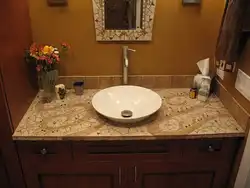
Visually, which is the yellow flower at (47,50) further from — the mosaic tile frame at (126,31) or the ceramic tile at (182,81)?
the ceramic tile at (182,81)

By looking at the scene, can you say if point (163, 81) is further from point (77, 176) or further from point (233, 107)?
point (77, 176)

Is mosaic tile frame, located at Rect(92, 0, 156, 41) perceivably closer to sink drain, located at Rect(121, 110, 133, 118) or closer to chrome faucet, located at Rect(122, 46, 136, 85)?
chrome faucet, located at Rect(122, 46, 136, 85)

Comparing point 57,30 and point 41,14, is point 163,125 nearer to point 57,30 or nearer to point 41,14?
point 57,30

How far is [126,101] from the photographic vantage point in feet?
4.93

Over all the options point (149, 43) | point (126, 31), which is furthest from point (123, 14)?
point (149, 43)

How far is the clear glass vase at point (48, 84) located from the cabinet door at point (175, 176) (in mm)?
683

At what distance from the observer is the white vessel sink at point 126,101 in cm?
137

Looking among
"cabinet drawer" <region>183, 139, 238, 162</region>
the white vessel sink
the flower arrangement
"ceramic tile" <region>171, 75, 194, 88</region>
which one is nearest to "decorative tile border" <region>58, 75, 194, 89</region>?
"ceramic tile" <region>171, 75, 194, 88</region>

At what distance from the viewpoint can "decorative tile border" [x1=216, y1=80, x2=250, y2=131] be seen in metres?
1.21

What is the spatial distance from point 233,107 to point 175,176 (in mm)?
501

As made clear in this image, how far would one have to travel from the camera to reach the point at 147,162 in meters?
1.29

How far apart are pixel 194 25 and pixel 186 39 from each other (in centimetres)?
10

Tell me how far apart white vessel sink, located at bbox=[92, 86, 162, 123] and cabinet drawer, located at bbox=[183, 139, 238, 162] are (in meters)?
0.27

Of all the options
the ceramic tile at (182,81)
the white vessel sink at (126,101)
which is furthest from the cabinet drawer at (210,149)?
the ceramic tile at (182,81)
